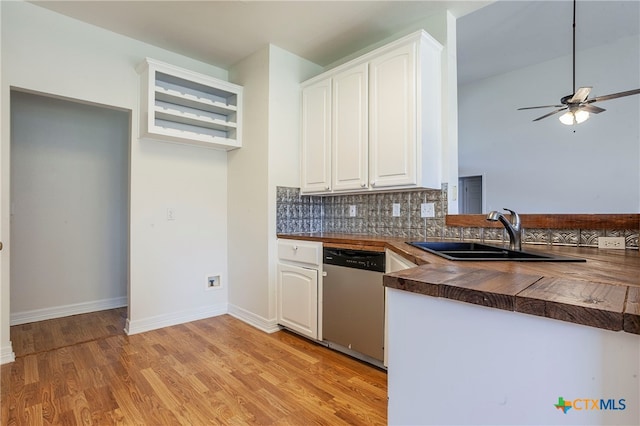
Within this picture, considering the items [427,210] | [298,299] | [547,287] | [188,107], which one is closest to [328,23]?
[188,107]

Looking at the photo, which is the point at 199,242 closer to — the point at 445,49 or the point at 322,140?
the point at 322,140

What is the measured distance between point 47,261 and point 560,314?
4.10 m

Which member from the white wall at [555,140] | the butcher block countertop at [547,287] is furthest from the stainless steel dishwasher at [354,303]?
the white wall at [555,140]

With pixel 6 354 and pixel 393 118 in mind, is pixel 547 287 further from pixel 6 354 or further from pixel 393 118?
pixel 6 354

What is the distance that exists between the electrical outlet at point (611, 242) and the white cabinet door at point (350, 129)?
1458mm

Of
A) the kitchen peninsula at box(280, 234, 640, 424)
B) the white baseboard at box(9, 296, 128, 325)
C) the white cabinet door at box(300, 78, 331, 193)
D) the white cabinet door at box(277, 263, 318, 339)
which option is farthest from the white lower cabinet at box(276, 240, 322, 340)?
the white baseboard at box(9, 296, 128, 325)

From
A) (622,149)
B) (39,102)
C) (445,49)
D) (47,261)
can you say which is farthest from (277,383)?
(622,149)

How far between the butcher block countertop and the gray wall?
3.63 m

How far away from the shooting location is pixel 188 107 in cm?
313

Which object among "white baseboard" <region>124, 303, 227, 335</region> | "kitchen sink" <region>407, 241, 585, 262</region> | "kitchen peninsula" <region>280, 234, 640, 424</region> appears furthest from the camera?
"white baseboard" <region>124, 303, 227, 335</region>

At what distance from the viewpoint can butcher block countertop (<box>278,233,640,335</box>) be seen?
0.61 metres

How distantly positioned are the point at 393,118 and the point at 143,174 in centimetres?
219

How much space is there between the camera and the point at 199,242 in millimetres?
3182

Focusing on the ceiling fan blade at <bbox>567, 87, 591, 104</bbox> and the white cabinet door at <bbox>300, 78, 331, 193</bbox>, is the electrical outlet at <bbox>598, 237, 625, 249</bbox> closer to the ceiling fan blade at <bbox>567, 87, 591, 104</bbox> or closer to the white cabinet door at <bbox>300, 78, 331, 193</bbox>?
the ceiling fan blade at <bbox>567, 87, 591, 104</bbox>
